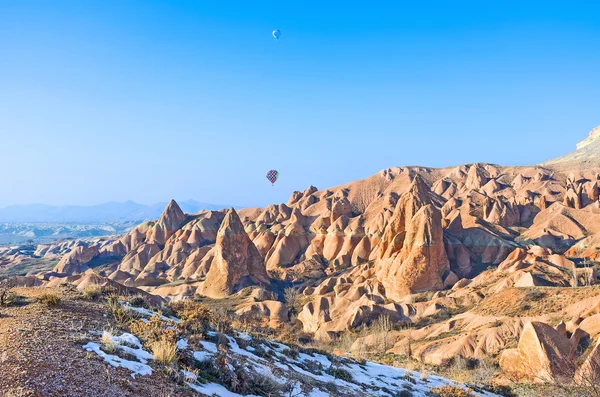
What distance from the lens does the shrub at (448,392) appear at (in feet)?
46.8

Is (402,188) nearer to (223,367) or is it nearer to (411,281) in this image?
(411,281)

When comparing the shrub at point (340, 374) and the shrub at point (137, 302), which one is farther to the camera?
the shrub at point (137, 302)

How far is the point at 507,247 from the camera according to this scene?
221 ft

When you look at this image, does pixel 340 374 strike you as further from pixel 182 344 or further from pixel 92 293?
pixel 92 293

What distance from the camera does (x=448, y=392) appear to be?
47.5 feet

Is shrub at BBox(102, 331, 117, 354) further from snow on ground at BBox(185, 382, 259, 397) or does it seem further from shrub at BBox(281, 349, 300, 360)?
shrub at BBox(281, 349, 300, 360)

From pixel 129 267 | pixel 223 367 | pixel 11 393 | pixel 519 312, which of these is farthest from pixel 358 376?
pixel 129 267

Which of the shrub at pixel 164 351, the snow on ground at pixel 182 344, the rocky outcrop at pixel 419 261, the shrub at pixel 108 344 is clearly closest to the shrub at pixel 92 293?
the snow on ground at pixel 182 344

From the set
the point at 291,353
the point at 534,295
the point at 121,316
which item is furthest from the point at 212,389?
the point at 534,295

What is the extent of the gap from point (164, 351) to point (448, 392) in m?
9.82

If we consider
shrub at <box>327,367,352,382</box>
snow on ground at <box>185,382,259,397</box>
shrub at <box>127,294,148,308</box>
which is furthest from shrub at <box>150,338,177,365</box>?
shrub at <box>327,367,352,382</box>

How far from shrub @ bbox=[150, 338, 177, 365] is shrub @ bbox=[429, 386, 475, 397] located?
9.03 meters

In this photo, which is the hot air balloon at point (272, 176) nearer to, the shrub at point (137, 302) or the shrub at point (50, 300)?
the shrub at point (137, 302)

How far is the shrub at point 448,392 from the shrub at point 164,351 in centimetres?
903
